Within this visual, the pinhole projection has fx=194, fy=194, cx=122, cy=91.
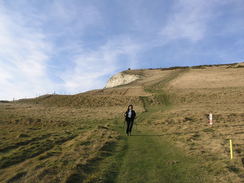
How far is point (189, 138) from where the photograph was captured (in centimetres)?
1290

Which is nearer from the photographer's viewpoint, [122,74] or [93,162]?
[93,162]

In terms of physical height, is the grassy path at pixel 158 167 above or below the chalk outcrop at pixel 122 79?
below

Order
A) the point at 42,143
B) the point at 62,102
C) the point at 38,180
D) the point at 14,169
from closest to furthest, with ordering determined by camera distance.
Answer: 1. the point at 38,180
2. the point at 14,169
3. the point at 42,143
4. the point at 62,102

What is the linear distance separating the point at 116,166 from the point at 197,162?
3552 millimetres

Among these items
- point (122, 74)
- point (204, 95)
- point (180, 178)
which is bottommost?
point (180, 178)

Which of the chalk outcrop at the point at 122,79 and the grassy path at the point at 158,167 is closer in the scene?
the grassy path at the point at 158,167

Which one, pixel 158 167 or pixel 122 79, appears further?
pixel 122 79

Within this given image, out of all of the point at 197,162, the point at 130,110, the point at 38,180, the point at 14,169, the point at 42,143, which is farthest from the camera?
the point at 130,110

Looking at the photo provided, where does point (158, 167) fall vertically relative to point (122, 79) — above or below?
below

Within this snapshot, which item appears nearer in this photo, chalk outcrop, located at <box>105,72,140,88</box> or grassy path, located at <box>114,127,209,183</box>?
grassy path, located at <box>114,127,209,183</box>

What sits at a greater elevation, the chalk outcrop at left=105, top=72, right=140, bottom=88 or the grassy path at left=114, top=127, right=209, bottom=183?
the chalk outcrop at left=105, top=72, right=140, bottom=88

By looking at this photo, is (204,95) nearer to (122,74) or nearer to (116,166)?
(116,166)

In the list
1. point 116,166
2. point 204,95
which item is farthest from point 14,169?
point 204,95

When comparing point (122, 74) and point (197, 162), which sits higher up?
point (122, 74)
